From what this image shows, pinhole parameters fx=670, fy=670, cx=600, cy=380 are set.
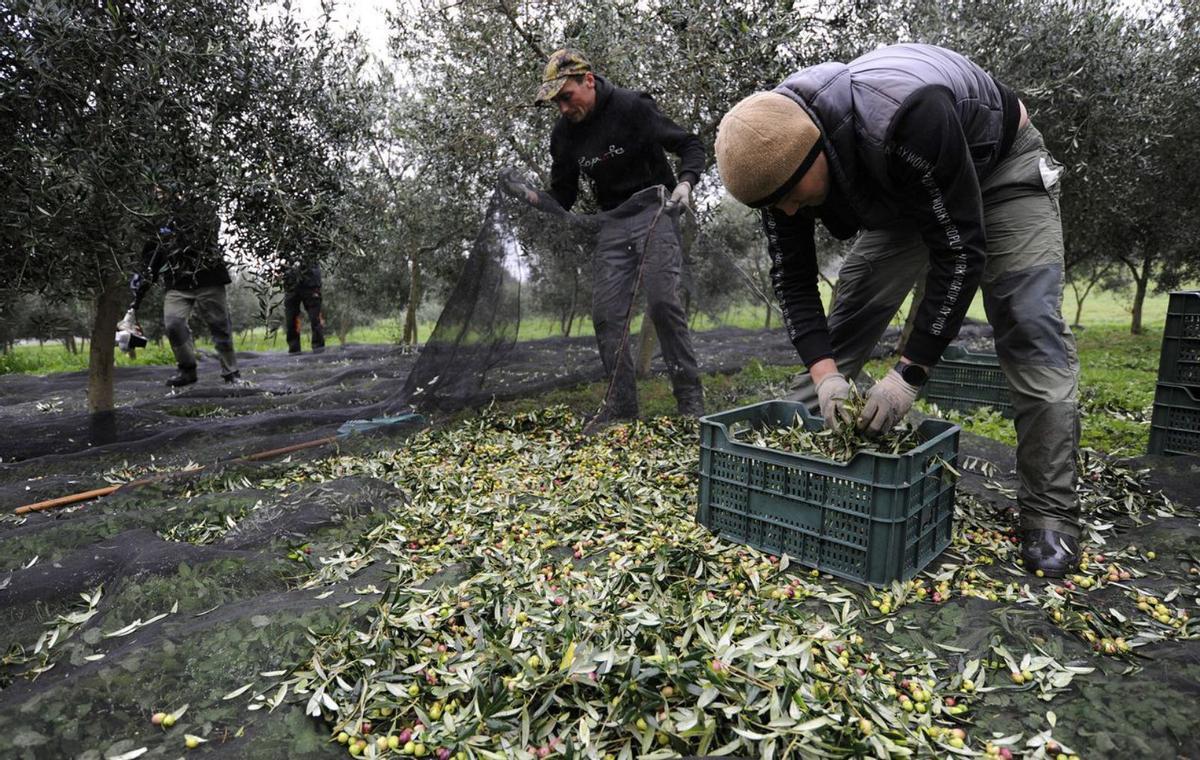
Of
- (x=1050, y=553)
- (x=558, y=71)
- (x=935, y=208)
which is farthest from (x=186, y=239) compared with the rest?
(x=1050, y=553)

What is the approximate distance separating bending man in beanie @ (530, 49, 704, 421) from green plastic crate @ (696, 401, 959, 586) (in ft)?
5.97

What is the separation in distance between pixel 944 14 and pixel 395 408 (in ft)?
24.8

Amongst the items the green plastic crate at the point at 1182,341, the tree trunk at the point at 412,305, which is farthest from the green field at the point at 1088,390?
the tree trunk at the point at 412,305

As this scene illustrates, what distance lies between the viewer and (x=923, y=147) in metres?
2.44

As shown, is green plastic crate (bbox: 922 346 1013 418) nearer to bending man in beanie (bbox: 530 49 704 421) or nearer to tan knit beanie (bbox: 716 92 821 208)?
bending man in beanie (bbox: 530 49 704 421)

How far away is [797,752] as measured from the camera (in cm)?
184

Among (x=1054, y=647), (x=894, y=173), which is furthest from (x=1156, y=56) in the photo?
(x=1054, y=647)

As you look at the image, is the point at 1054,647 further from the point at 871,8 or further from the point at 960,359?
the point at 871,8

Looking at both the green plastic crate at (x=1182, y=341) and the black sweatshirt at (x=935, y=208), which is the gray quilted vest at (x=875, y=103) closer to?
the black sweatshirt at (x=935, y=208)

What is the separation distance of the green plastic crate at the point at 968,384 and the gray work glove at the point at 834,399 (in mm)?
3239

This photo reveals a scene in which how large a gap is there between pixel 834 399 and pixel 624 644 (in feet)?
4.64

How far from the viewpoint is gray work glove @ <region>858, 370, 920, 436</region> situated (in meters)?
2.71

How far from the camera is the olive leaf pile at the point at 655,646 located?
1.94 metres

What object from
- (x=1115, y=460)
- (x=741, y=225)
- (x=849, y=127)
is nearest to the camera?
(x=849, y=127)
